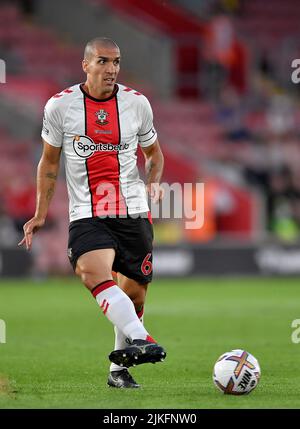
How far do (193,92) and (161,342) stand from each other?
2063 cm

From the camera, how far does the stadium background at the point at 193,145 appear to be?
1811 cm

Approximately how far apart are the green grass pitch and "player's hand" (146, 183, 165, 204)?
1.33 metres

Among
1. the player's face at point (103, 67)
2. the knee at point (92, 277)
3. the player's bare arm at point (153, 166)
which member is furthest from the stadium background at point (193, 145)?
the player's face at point (103, 67)

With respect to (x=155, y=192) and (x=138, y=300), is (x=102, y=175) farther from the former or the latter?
(x=138, y=300)

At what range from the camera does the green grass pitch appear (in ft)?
24.5

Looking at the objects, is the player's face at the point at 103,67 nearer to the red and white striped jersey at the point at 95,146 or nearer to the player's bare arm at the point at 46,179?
the red and white striped jersey at the point at 95,146

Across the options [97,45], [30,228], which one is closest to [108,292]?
[30,228]

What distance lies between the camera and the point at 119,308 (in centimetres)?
748

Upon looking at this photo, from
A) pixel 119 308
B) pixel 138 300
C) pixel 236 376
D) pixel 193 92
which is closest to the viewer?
pixel 119 308

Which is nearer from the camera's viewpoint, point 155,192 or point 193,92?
point 155,192

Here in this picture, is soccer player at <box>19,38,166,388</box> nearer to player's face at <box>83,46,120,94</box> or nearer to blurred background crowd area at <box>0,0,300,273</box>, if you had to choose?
A: player's face at <box>83,46,120,94</box>

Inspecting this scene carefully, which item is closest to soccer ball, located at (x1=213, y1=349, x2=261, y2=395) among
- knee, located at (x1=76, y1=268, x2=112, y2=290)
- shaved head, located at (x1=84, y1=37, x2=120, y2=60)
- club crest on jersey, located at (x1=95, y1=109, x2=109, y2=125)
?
knee, located at (x1=76, y1=268, x2=112, y2=290)

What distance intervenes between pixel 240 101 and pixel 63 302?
1356 cm

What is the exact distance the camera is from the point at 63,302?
17.7 m
